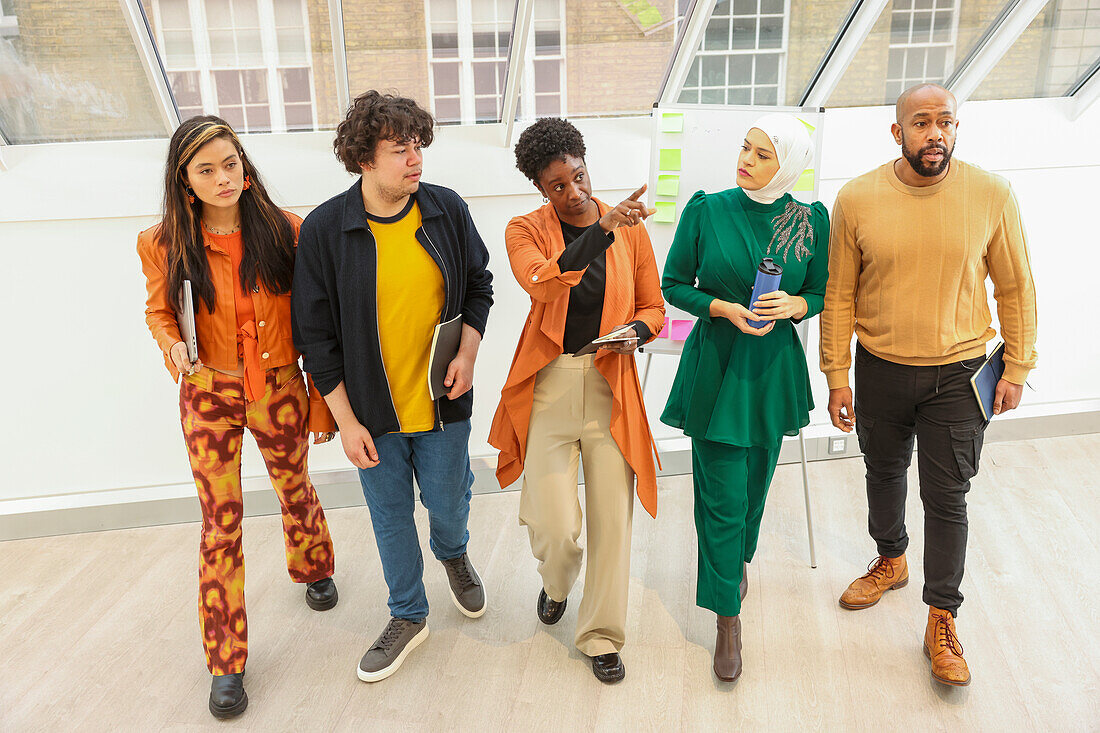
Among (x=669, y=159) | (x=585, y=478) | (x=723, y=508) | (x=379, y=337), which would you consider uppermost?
(x=669, y=159)

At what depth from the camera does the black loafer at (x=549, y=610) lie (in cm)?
259

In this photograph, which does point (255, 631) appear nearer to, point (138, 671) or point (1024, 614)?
point (138, 671)

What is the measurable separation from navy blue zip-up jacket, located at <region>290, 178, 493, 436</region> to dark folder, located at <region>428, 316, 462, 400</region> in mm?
37

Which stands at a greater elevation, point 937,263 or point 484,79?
point 484,79

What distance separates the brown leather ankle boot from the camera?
2.30 m

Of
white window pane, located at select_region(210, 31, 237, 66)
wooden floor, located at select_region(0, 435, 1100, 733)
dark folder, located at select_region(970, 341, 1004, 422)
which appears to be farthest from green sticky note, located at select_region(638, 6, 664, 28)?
wooden floor, located at select_region(0, 435, 1100, 733)

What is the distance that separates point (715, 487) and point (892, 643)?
Answer: 2.71 ft

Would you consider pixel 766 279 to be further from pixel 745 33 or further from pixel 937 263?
pixel 745 33

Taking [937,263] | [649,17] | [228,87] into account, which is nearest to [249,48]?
[228,87]

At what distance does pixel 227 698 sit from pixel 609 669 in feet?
3.65

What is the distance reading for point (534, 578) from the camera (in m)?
2.91

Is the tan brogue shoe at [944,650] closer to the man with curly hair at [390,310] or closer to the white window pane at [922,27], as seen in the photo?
the man with curly hair at [390,310]

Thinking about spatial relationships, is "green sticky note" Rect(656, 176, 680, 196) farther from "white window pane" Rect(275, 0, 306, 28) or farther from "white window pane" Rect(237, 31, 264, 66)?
"white window pane" Rect(237, 31, 264, 66)

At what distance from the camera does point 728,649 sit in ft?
7.64
